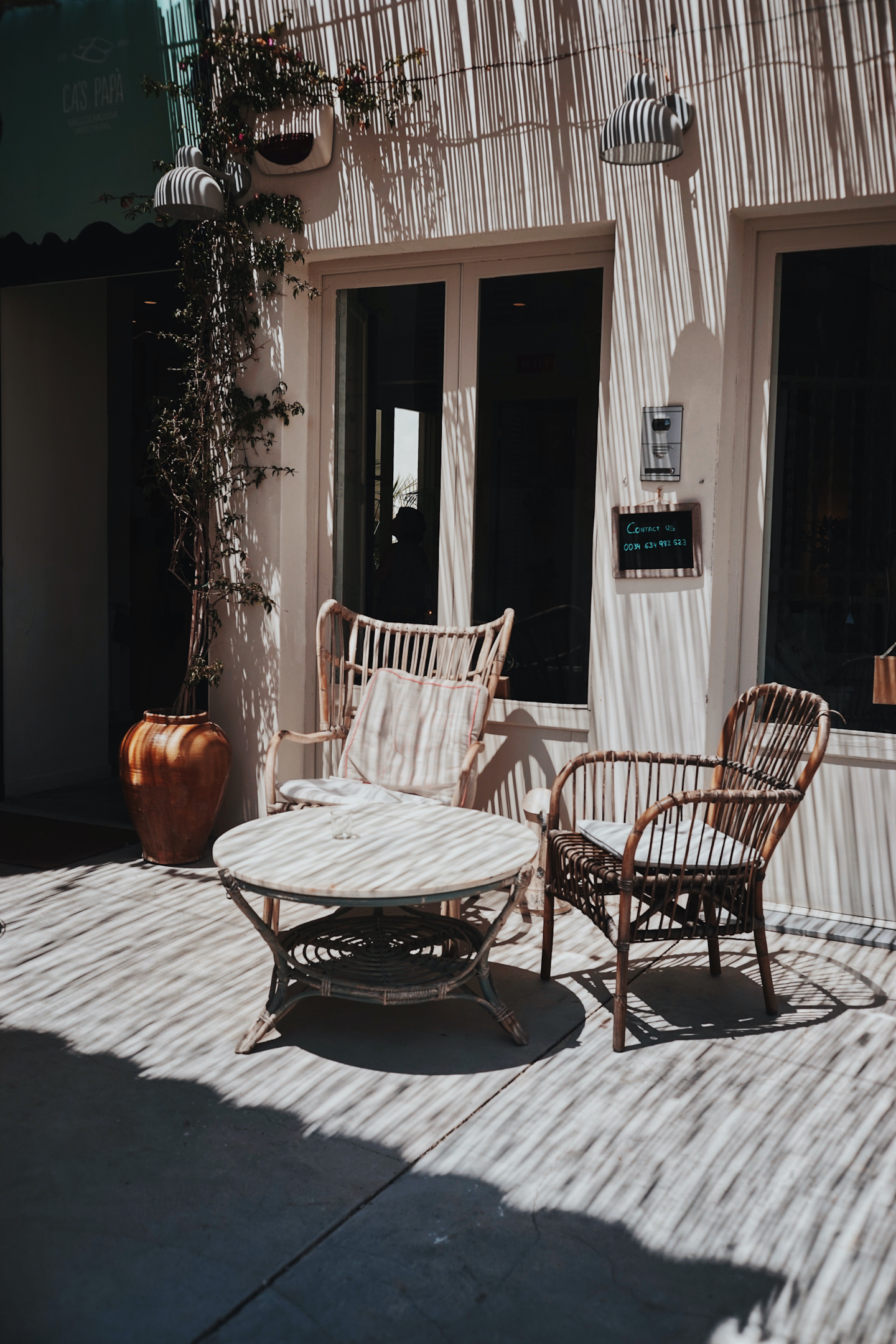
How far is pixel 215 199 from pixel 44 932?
9.13 feet

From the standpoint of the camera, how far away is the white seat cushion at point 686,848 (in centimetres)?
295

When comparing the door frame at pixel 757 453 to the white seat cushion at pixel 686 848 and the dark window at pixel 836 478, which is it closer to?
the dark window at pixel 836 478

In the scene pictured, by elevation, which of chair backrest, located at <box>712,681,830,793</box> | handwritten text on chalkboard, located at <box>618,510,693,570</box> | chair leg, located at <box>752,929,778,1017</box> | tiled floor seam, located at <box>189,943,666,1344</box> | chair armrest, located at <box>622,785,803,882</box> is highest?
handwritten text on chalkboard, located at <box>618,510,693,570</box>

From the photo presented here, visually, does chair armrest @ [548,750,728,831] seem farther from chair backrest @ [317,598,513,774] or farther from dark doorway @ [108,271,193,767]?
dark doorway @ [108,271,193,767]

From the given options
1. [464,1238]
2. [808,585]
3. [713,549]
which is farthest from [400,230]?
[464,1238]

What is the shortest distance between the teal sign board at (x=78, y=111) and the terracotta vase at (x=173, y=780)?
90.3 inches

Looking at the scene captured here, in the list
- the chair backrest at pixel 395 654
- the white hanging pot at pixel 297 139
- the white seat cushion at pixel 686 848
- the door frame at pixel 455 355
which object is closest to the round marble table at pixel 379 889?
the white seat cushion at pixel 686 848

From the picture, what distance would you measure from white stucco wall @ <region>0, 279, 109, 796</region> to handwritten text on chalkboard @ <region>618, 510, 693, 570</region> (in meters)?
3.23

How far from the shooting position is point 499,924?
2863mm

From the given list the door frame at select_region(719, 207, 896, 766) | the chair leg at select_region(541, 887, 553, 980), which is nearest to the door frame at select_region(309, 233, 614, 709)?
the door frame at select_region(719, 207, 896, 766)

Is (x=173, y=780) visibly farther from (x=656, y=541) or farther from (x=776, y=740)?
(x=776, y=740)

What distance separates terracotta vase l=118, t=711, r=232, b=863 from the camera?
14.5ft

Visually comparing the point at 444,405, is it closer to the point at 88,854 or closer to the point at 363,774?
the point at 363,774

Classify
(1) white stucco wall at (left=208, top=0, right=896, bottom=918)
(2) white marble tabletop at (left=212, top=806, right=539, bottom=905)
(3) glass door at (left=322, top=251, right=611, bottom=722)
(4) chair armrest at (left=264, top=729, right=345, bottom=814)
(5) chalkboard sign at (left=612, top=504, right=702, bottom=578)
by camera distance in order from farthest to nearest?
(3) glass door at (left=322, top=251, right=611, bottom=722)
(5) chalkboard sign at (left=612, top=504, right=702, bottom=578)
(4) chair armrest at (left=264, top=729, right=345, bottom=814)
(1) white stucco wall at (left=208, top=0, right=896, bottom=918)
(2) white marble tabletop at (left=212, top=806, right=539, bottom=905)
